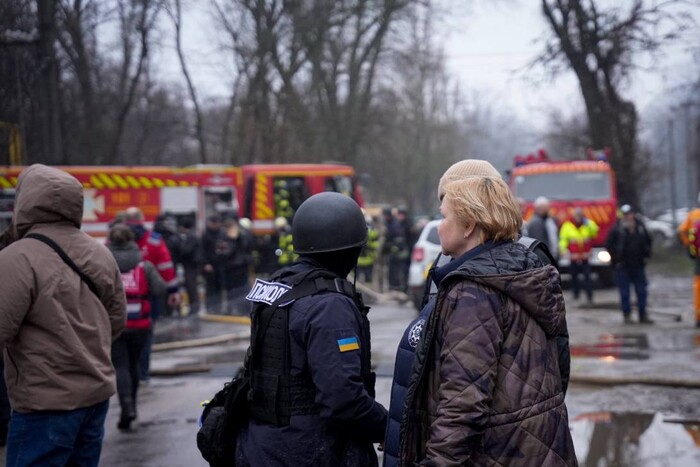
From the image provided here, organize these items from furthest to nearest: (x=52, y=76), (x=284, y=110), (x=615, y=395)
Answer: (x=284, y=110), (x=52, y=76), (x=615, y=395)

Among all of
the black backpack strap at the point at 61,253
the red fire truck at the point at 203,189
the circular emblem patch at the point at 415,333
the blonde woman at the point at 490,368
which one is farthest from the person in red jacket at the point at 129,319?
the red fire truck at the point at 203,189

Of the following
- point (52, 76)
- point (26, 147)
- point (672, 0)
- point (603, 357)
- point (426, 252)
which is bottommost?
point (603, 357)

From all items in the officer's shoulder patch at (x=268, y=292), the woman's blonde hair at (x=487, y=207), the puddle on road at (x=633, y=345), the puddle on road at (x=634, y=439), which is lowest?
the puddle on road at (x=633, y=345)

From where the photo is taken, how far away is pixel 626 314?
13.2 metres

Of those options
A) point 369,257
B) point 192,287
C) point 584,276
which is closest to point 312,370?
point 192,287

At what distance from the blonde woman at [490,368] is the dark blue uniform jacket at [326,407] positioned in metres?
0.30

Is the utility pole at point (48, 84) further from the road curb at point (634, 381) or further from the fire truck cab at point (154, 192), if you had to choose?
the fire truck cab at point (154, 192)

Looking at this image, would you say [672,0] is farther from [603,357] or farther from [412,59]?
[603,357]

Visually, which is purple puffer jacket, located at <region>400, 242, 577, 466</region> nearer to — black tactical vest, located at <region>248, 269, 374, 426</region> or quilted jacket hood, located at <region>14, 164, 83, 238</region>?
black tactical vest, located at <region>248, 269, 374, 426</region>

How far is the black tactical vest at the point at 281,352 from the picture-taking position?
3.24 m

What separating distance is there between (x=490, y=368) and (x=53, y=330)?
89.3 inches

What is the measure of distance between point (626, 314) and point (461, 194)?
10.9 m

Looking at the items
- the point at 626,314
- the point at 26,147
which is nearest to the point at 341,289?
the point at 26,147

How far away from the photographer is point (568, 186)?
19250mm
